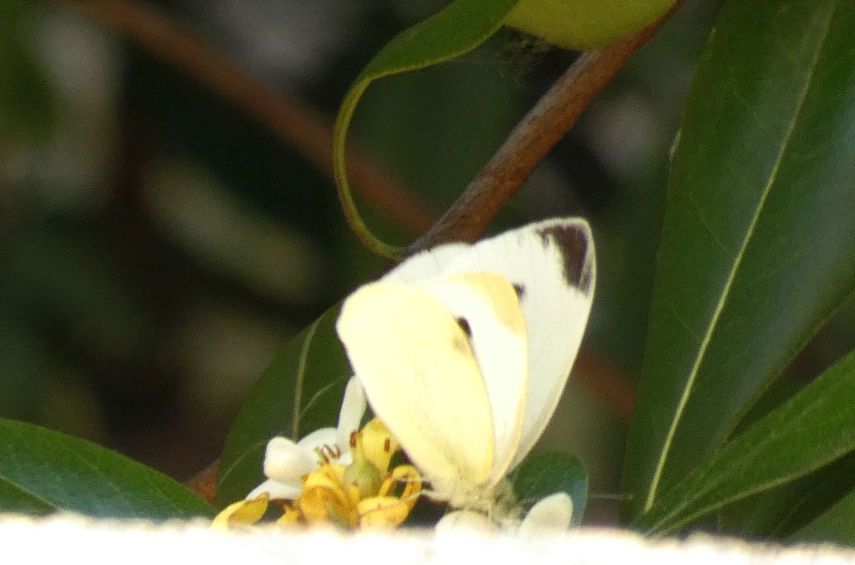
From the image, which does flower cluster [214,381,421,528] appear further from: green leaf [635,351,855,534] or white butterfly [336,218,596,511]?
A: green leaf [635,351,855,534]

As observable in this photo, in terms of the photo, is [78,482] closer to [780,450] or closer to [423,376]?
[423,376]

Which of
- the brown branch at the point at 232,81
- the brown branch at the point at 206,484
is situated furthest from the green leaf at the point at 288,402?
the brown branch at the point at 232,81

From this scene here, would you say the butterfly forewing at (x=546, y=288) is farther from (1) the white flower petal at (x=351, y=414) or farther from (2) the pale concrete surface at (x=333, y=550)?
(2) the pale concrete surface at (x=333, y=550)

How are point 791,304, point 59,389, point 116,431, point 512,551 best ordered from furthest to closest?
point 116,431
point 59,389
point 791,304
point 512,551

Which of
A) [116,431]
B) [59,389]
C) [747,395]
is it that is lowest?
[116,431]

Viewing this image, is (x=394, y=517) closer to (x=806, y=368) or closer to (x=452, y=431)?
(x=452, y=431)

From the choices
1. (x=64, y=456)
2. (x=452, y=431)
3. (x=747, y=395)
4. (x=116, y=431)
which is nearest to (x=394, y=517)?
(x=452, y=431)
